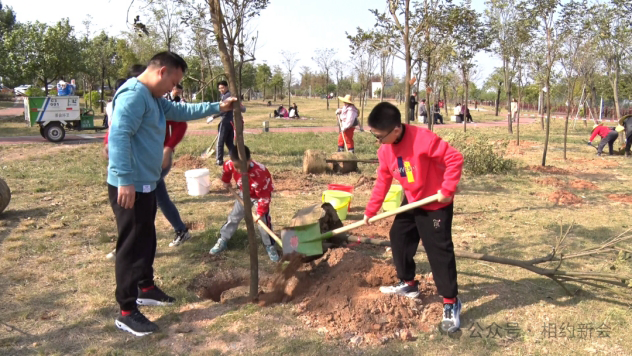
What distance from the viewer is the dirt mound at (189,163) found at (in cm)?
949

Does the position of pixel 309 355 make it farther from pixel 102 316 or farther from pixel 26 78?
pixel 26 78

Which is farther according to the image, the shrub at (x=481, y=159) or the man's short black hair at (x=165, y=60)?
the shrub at (x=481, y=159)

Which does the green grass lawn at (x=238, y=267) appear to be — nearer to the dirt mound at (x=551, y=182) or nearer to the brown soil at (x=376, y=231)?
the dirt mound at (x=551, y=182)

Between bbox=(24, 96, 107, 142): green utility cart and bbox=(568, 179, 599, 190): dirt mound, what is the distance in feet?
44.4

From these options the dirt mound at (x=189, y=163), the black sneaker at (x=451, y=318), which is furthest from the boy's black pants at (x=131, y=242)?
the dirt mound at (x=189, y=163)

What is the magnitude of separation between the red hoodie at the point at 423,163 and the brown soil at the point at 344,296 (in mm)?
799

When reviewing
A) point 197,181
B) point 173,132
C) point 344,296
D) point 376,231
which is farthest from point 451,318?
point 197,181

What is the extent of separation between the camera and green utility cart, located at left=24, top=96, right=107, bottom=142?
1330 cm

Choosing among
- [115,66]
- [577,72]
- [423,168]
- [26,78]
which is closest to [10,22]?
[115,66]

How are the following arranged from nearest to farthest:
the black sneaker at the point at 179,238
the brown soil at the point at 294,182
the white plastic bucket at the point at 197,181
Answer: the black sneaker at the point at 179,238 → the white plastic bucket at the point at 197,181 → the brown soil at the point at 294,182

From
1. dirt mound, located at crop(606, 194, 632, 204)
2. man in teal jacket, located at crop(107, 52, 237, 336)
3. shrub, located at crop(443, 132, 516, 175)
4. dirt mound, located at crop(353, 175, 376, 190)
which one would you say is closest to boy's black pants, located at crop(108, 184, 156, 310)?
man in teal jacket, located at crop(107, 52, 237, 336)

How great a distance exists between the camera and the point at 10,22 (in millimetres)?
39438

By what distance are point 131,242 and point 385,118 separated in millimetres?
1875

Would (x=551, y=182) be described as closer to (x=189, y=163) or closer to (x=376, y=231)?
(x=376, y=231)
